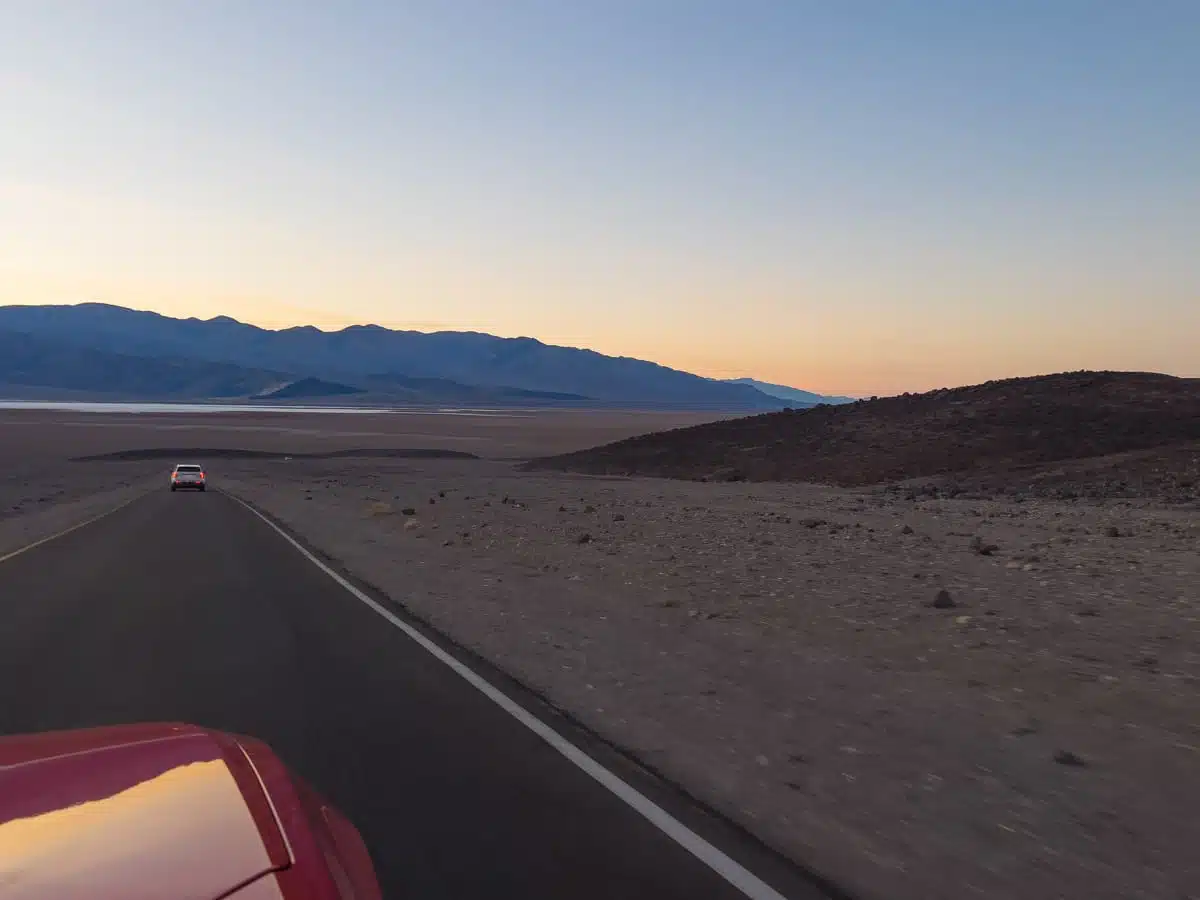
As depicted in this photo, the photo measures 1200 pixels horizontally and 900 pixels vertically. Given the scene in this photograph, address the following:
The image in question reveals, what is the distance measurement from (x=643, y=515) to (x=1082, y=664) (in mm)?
21891

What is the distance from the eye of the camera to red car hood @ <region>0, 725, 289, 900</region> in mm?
2889

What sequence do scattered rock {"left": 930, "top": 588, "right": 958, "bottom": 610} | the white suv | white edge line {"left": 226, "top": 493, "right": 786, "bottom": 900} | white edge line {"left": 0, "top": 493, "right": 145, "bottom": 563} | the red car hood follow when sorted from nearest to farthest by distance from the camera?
the red car hood → white edge line {"left": 226, "top": 493, "right": 786, "bottom": 900} → scattered rock {"left": 930, "top": 588, "right": 958, "bottom": 610} → white edge line {"left": 0, "top": 493, "right": 145, "bottom": 563} → the white suv

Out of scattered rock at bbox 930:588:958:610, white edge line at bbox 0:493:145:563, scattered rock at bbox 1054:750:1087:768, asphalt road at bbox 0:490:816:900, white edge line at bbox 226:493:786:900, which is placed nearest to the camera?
white edge line at bbox 226:493:786:900

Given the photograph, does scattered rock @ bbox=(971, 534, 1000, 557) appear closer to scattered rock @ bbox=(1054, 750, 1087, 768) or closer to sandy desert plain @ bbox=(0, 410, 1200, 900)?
sandy desert plain @ bbox=(0, 410, 1200, 900)

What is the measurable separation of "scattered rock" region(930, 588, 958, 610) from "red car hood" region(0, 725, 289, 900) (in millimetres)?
11622

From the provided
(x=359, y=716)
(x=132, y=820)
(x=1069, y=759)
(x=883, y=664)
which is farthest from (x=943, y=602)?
(x=132, y=820)

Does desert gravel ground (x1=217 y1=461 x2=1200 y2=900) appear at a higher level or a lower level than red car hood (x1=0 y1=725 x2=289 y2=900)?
lower

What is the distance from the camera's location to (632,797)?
684cm

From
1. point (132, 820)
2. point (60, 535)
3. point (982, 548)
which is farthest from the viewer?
point (60, 535)

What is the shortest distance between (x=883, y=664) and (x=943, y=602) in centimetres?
343

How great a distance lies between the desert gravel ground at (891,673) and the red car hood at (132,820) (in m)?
3.40

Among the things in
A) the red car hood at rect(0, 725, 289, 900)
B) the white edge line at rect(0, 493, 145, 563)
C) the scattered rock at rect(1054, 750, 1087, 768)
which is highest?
the red car hood at rect(0, 725, 289, 900)

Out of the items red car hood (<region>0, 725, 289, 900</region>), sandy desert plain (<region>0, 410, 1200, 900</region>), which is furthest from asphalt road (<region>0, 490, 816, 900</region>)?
red car hood (<region>0, 725, 289, 900</region>)

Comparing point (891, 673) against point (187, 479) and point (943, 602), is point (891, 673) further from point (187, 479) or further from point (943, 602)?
point (187, 479)
